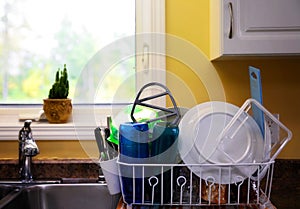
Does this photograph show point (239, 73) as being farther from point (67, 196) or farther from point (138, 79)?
point (67, 196)

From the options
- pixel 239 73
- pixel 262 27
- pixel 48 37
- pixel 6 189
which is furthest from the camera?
pixel 48 37

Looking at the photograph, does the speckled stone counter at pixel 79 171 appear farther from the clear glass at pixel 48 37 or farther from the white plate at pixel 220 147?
the white plate at pixel 220 147

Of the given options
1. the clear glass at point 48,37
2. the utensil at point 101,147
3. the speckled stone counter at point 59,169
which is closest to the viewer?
the utensil at point 101,147

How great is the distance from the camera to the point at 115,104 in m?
1.51

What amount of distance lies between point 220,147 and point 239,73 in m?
0.59

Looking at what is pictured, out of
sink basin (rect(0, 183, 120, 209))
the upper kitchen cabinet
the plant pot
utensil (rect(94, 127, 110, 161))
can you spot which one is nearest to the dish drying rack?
utensil (rect(94, 127, 110, 161))

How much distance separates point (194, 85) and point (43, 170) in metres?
0.68

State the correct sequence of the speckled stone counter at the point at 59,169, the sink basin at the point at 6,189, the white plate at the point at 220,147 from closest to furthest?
1. the white plate at the point at 220,147
2. the sink basin at the point at 6,189
3. the speckled stone counter at the point at 59,169

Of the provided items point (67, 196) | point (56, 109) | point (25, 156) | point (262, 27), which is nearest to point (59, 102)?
point (56, 109)

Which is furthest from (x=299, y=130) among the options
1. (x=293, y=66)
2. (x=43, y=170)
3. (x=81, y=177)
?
(x=43, y=170)

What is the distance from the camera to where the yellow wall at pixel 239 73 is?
1610mm

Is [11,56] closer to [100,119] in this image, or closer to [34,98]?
[34,98]

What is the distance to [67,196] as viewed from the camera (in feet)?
4.90

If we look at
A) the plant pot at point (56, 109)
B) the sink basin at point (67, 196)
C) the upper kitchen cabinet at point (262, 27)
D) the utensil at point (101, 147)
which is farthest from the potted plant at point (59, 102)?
the upper kitchen cabinet at point (262, 27)
